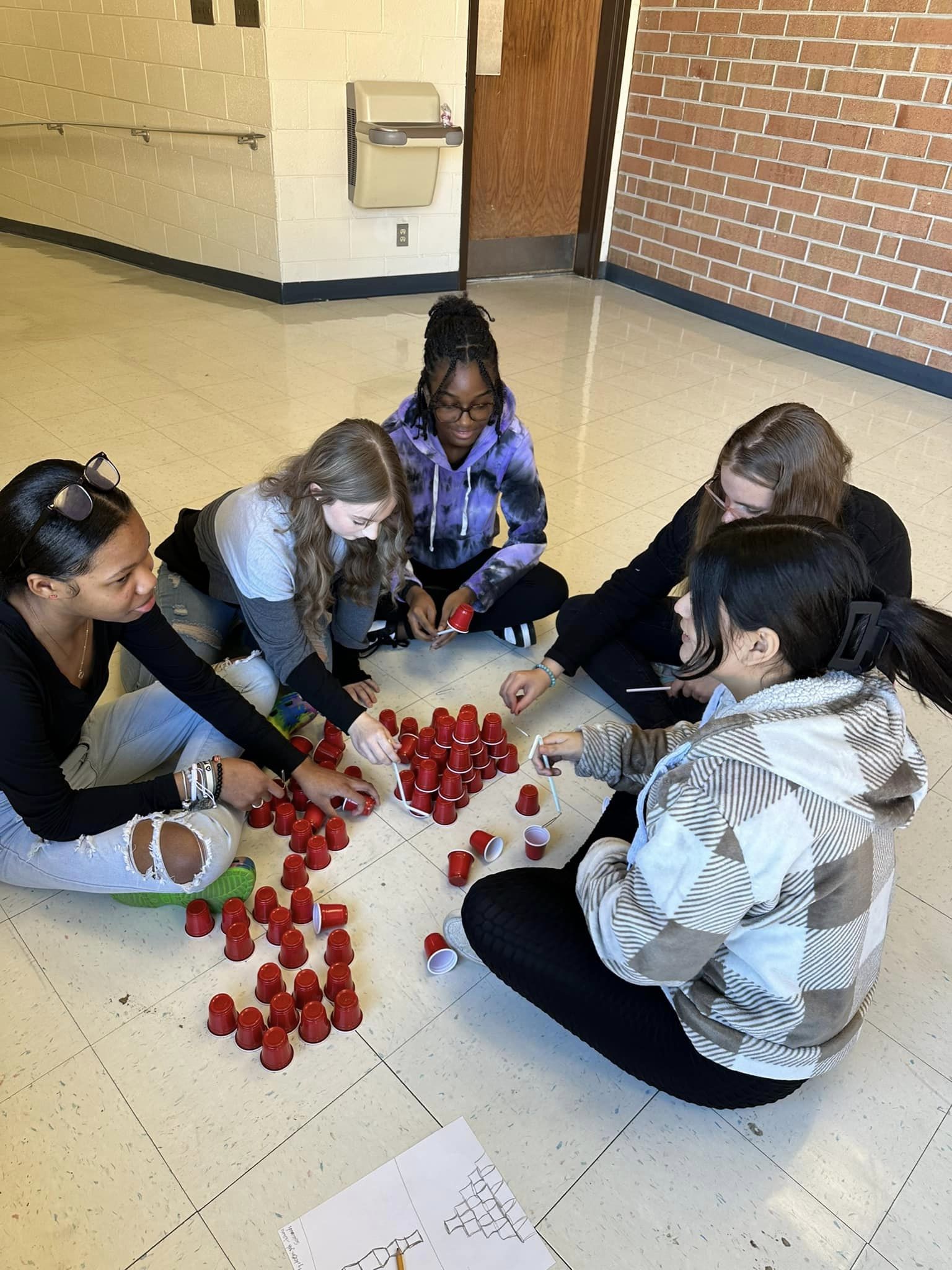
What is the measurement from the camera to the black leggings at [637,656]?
214 centimetres

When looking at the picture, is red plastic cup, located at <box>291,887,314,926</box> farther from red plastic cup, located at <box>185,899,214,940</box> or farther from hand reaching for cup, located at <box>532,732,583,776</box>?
hand reaching for cup, located at <box>532,732,583,776</box>

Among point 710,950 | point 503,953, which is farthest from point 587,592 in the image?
point 710,950

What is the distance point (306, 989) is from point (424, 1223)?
377 millimetres

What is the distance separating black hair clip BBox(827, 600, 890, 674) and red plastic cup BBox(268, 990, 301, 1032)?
0.94m

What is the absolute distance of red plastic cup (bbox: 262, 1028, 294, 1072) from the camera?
4.53 ft

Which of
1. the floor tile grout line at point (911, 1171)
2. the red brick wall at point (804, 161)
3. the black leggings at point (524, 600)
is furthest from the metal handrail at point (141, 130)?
the floor tile grout line at point (911, 1171)

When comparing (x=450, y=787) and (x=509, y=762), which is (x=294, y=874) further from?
(x=509, y=762)

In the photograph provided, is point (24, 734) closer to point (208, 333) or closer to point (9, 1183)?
point (9, 1183)

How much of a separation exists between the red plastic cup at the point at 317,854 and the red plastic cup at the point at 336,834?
0.08ft

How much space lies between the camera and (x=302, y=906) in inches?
63.3

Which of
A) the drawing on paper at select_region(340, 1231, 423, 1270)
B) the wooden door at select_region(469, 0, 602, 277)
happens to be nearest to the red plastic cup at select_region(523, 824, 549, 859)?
the drawing on paper at select_region(340, 1231, 423, 1270)

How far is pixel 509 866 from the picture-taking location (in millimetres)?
1798

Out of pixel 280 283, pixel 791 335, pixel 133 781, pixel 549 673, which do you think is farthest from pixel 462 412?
pixel 791 335

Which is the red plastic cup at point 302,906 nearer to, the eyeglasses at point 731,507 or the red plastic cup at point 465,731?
the red plastic cup at point 465,731
